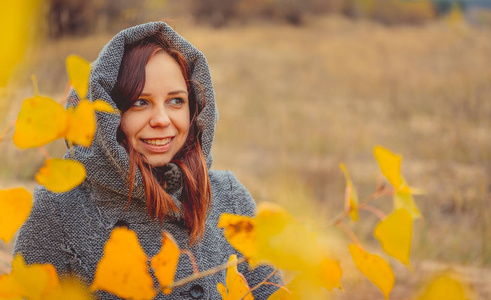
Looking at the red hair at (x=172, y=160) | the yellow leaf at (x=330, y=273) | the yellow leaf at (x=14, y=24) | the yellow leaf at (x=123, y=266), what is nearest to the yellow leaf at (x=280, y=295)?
the yellow leaf at (x=330, y=273)

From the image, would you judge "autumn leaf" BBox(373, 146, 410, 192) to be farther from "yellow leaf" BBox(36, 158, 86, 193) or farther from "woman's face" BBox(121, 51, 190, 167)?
"woman's face" BBox(121, 51, 190, 167)

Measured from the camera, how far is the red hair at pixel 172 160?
0.87 metres

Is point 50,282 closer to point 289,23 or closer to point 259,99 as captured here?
point 259,99

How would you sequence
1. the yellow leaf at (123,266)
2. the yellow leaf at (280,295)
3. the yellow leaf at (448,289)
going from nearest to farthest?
the yellow leaf at (448,289) → the yellow leaf at (123,266) → the yellow leaf at (280,295)

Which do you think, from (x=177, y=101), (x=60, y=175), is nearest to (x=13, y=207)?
(x=60, y=175)

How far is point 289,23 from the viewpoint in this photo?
14.1 m

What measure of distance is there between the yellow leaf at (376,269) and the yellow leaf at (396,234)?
0.01 meters

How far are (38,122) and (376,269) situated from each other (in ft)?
0.83

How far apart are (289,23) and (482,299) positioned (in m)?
12.7

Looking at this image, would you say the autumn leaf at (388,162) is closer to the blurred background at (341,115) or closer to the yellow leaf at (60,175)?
the blurred background at (341,115)

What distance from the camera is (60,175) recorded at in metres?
0.36

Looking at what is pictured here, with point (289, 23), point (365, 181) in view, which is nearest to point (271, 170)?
point (365, 181)

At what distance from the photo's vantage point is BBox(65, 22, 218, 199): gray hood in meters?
0.84

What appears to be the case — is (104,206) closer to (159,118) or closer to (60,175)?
(159,118)
